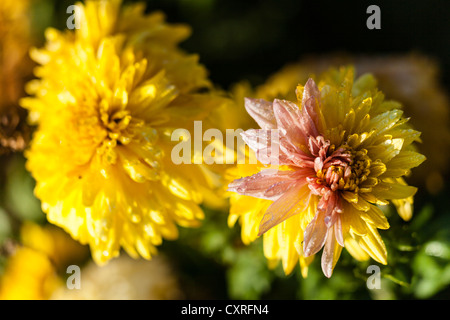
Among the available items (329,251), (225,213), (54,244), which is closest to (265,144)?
(329,251)

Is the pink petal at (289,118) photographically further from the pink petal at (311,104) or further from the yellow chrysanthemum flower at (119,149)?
the yellow chrysanthemum flower at (119,149)

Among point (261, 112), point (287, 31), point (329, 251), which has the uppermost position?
point (287, 31)

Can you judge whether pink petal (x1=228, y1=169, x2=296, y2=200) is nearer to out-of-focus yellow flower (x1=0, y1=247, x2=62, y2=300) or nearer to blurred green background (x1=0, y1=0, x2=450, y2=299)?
blurred green background (x1=0, y1=0, x2=450, y2=299)

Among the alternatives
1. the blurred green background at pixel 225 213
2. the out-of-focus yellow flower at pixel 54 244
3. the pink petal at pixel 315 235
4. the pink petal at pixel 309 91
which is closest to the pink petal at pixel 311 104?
the pink petal at pixel 309 91

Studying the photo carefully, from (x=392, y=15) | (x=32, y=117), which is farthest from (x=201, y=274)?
(x=392, y=15)

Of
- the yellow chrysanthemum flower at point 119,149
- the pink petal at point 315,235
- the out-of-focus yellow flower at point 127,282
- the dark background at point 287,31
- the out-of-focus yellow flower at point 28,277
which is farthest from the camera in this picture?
the dark background at point 287,31

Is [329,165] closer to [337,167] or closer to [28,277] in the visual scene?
[337,167]

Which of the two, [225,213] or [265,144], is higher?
[265,144]
